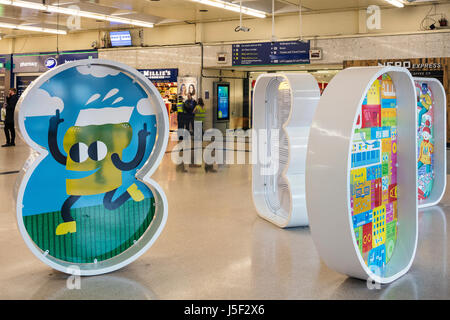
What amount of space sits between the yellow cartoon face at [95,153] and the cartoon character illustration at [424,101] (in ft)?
14.0

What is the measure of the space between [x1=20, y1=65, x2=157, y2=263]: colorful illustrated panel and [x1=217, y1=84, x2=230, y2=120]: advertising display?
573 inches

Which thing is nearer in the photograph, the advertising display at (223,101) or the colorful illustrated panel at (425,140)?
the colorful illustrated panel at (425,140)

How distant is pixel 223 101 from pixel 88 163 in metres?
15.1

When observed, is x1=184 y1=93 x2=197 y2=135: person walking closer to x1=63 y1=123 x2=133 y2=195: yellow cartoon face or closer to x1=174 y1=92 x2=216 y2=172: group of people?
x1=174 y1=92 x2=216 y2=172: group of people

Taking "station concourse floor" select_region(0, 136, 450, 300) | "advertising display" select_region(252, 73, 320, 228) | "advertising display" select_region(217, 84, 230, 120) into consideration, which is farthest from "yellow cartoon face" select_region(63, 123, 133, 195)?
"advertising display" select_region(217, 84, 230, 120)

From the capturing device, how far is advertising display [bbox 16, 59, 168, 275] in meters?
3.72

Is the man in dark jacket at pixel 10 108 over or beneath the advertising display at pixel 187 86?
beneath

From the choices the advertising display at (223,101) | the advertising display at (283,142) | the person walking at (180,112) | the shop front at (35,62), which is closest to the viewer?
the advertising display at (283,142)

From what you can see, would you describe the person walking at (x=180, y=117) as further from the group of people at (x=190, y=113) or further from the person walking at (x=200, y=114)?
the person walking at (x=200, y=114)

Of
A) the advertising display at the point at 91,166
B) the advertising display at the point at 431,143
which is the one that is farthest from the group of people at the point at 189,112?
the advertising display at the point at 91,166

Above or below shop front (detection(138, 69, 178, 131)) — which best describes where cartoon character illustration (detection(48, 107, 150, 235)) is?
below

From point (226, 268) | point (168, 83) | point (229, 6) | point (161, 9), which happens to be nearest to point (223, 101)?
point (168, 83)

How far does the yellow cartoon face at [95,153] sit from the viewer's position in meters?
3.93
